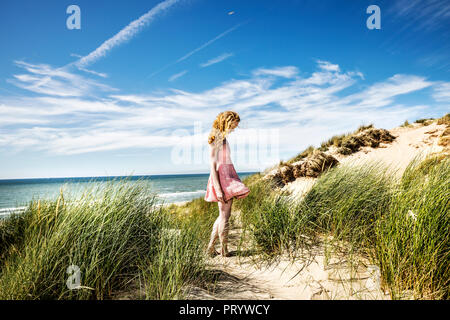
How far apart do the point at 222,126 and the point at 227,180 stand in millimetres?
786

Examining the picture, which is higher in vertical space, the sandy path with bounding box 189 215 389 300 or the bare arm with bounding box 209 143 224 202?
the bare arm with bounding box 209 143 224 202

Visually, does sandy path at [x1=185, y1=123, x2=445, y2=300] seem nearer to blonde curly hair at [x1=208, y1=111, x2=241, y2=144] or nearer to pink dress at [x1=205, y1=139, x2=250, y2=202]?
pink dress at [x1=205, y1=139, x2=250, y2=202]

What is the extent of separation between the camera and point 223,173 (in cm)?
369

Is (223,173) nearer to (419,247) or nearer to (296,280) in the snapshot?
(296,280)

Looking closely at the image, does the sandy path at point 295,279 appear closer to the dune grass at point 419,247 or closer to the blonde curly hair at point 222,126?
the dune grass at point 419,247

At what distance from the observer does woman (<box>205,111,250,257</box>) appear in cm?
363

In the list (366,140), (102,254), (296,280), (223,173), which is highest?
(366,140)

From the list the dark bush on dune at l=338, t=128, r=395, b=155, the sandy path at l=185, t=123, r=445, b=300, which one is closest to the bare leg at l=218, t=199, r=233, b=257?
the sandy path at l=185, t=123, r=445, b=300

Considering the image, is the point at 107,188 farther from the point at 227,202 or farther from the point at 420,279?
the point at 420,279

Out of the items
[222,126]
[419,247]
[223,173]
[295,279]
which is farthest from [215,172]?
[419,247]

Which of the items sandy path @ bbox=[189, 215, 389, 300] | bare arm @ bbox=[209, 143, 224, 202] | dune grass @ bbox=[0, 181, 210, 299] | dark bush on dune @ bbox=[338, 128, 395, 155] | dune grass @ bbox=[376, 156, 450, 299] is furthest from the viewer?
dark bush on dune @ bbox=[338, 128, 395, 155]

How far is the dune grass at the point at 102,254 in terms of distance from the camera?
225 centimetres
